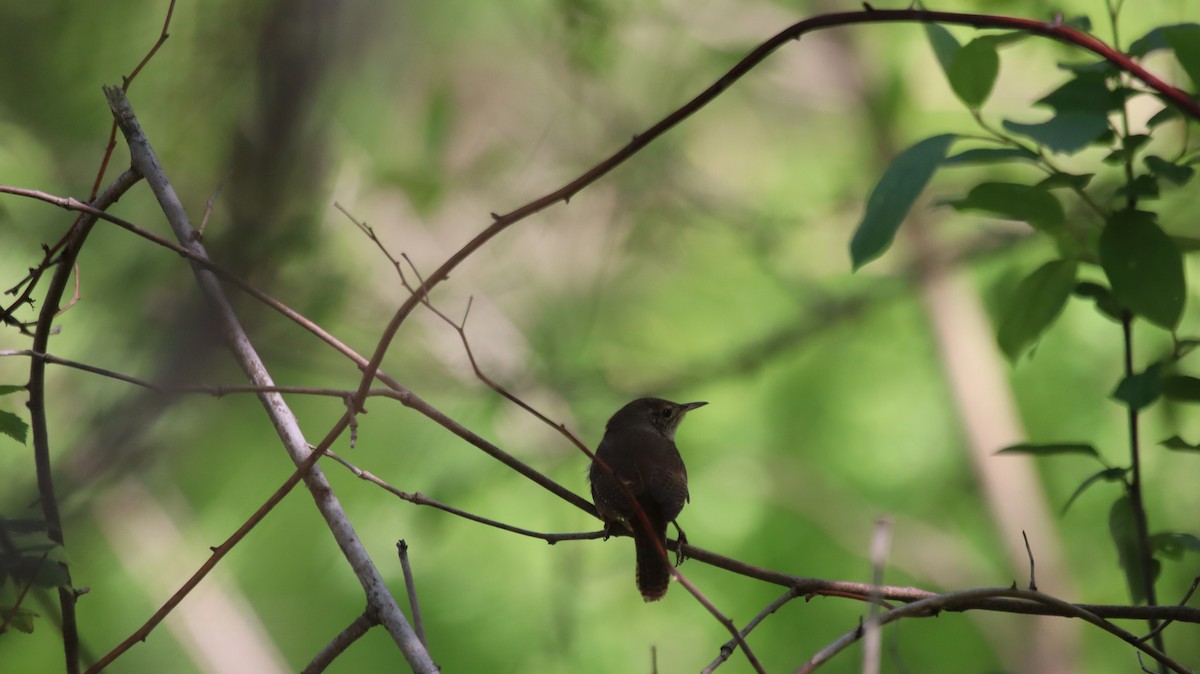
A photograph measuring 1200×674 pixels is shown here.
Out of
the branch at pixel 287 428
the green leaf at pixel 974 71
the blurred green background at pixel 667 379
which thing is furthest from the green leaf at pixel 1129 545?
the blurred green background at pixel 667 379

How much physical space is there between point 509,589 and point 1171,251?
3661mm

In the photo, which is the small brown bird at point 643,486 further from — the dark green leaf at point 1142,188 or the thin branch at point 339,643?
the dark green leaf at point 1142,188

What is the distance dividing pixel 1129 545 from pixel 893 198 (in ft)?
3.00

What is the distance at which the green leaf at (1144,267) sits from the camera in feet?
4.45

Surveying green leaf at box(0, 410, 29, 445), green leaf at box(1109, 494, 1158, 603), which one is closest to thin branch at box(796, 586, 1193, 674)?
green leaf at box(1109, 494, 1158, 603)

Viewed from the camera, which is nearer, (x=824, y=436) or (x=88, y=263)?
(x=88, y=263)

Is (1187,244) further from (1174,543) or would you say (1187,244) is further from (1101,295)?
(1174,543)

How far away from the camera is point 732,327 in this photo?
17.3ft

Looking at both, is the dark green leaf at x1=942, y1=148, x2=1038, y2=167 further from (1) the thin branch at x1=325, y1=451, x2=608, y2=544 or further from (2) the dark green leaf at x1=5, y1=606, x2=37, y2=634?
(2) the dark green leaf at x1=5, y1=606, x2=37, y2=634

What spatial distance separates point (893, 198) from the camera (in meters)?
1.13

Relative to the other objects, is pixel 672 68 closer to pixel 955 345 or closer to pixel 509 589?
pixel 955 345

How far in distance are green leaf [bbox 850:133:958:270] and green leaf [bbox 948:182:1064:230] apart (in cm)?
29

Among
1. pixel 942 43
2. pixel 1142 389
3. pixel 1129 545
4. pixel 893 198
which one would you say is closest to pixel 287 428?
pixel 893 198

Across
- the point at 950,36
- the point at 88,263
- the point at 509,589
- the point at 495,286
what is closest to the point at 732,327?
the point at 495,286
